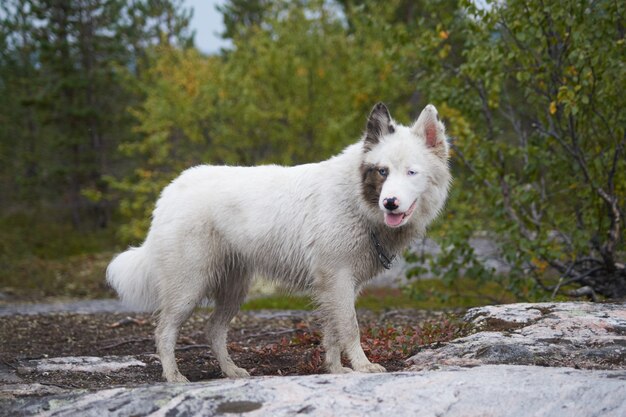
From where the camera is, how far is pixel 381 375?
4.39 metres

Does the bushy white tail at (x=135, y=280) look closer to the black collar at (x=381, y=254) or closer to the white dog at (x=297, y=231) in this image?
the white dog at (x=297, y=231)

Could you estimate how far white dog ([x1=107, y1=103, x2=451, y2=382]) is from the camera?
5238 mm

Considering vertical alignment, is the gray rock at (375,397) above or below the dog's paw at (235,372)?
above

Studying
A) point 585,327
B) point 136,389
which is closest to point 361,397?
point 136,389

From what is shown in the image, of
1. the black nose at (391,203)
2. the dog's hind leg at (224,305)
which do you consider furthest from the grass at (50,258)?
the black nose at (391,203)

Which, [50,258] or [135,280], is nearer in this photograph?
[135,280]

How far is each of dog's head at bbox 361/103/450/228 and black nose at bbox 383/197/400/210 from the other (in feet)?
0.16

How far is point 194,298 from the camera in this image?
5887mm

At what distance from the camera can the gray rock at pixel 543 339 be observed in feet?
16.4

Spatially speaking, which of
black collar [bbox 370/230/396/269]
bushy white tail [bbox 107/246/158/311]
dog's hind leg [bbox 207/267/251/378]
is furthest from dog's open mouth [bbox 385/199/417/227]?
bushy white tail [bbox 107/246/158/311]

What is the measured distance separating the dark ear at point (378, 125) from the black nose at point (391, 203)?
584 millimetres

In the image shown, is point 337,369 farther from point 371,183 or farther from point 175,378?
point 371,183

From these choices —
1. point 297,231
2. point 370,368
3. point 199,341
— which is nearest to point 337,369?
point 370,368

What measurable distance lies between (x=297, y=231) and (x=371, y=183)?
2.51ft
